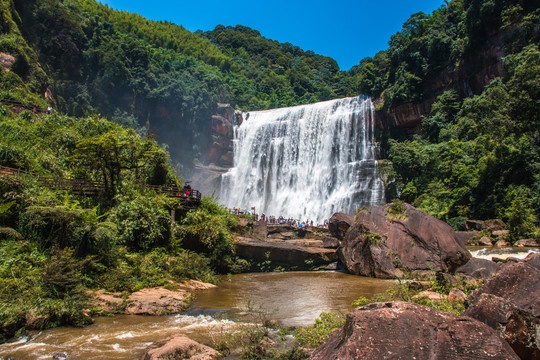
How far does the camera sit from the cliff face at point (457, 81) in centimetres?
3114

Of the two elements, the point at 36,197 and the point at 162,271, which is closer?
the point at 36,197

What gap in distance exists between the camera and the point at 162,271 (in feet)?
39.7

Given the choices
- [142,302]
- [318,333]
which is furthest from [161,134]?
[318,333]

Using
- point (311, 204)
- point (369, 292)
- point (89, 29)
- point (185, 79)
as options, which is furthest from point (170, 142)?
point (369, 292)

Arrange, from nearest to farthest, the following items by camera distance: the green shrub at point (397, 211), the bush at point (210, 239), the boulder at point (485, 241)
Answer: the green shrub at point (397, 211) → the bush at point (210, 239) → the boulder at point (485, 241)

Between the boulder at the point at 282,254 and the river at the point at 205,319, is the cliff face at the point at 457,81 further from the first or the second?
the river at the point at 205,319

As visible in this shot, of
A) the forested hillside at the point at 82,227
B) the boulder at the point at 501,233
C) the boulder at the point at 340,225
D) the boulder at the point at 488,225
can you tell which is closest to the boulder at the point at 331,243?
the boulder at the point at 340,225

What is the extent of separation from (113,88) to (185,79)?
32.7ft

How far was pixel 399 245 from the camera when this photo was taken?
550 inches

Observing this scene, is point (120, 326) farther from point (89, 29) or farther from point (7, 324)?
point (89, 29)

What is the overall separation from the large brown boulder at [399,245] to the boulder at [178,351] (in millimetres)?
9522

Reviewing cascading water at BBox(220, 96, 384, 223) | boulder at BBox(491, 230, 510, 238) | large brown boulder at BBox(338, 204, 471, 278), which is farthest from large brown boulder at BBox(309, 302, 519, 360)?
cascading water at BBox(220, 96, 384, 223)

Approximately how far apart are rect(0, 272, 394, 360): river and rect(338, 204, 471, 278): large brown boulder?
114 cm

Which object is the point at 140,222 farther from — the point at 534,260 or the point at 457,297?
the point at 534,260
